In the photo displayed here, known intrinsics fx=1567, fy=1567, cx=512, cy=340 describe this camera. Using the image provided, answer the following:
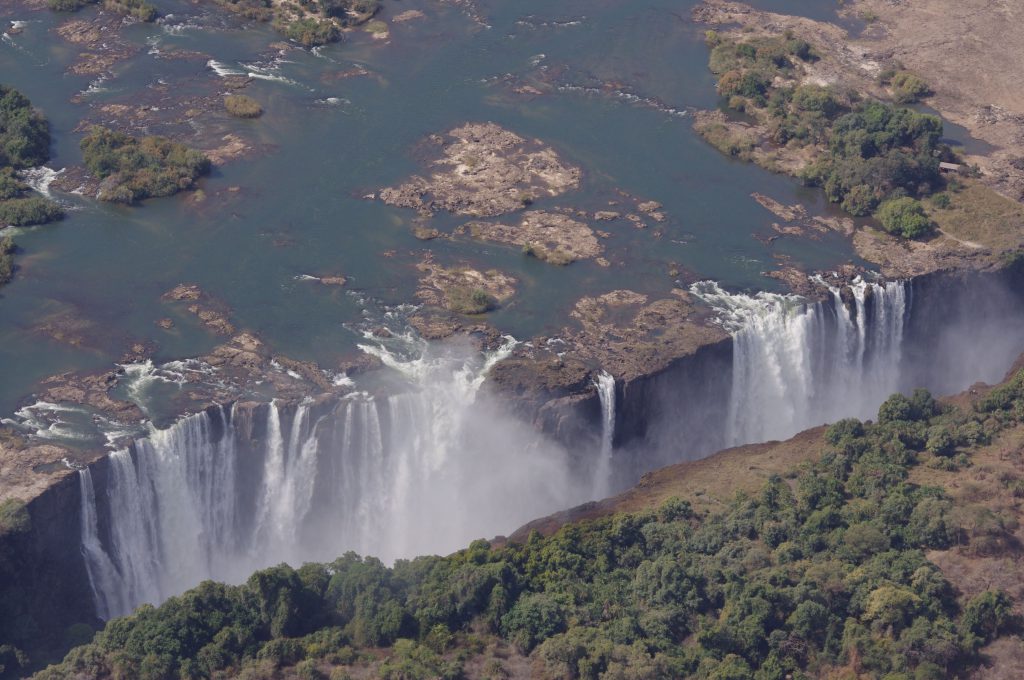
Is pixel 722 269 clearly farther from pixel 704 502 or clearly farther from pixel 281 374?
pixel 281 374

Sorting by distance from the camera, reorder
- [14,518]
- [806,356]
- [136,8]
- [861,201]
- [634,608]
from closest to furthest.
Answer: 1. [14,518]
2. [634,608]
3. [806,356]
4. [861,201]
5. [136,8]

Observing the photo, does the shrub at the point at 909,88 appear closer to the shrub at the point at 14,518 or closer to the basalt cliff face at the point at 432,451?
the basalt cliff face at the point at 432,451

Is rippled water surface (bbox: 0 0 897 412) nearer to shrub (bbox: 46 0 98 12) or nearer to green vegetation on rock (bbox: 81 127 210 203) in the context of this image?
shrub (bbox: 46 0 98 12)

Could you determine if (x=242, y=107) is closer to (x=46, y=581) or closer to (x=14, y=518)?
(x=14, y=518)

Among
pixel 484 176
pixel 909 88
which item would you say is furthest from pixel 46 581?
pixel 909 88

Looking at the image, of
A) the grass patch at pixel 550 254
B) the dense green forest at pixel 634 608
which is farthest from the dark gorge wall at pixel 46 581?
the grass patch at pixel 550 254

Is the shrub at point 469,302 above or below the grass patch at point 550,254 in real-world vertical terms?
below

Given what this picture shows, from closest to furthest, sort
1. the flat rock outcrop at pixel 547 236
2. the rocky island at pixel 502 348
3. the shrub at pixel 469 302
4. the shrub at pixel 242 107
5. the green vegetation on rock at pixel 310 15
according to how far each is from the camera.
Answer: the rocky island at pixel 502 348
the shrub at pixel 469 302
the flat rock outcrop at pixel 547 236
the shrub at pixel 242 107
the green vegetation on rock at pixel 310 15
